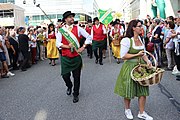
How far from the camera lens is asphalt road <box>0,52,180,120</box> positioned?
4.89m

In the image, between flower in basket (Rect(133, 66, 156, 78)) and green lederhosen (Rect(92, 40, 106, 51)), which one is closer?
flower in basket (Rect(133, 66, 156, 78))

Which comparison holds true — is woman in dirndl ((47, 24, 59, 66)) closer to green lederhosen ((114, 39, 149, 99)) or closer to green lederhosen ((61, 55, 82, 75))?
green lederhosen ((61, 55, 82, 75))

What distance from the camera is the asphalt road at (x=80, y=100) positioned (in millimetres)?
4891

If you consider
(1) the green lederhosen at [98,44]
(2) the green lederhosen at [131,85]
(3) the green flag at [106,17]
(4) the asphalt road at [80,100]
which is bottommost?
(4) the asphalt road at [80,100]

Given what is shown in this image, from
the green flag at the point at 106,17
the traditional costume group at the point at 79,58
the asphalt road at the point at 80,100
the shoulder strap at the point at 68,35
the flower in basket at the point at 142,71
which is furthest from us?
the green flag at the point at 106,17

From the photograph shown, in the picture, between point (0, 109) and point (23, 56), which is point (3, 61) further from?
point (0, 109)

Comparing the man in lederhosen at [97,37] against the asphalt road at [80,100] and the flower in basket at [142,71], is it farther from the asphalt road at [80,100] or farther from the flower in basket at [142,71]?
the flower in basket at [142,71]

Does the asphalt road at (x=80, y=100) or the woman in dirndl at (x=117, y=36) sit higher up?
the woman in dirndl at (x=117, y=36)

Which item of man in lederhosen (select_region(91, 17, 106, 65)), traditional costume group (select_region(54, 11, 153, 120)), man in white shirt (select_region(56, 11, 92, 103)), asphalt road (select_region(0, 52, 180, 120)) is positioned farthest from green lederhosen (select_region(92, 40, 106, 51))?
man in white shirt (select_region(56, 11, 92, 103))

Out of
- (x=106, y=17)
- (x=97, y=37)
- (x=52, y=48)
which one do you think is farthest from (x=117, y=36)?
(x=52, y=48)

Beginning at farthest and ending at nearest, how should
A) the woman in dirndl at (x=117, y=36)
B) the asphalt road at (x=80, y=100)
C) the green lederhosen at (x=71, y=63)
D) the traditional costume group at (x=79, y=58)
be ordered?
the woman in dirndl at (x=117, y=36)
the green lederhosen at (x=71, y=63)
the asphalt road at (x=80, y=100)
the traditional costume group at (x=79, y=58)

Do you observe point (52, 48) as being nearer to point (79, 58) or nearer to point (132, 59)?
point (79, 58)

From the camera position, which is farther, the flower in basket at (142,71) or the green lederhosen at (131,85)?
the green lederhosen at (131,85)

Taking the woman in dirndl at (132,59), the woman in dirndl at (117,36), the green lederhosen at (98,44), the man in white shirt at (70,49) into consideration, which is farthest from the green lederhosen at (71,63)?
the woman in dirndl at (117,36)
